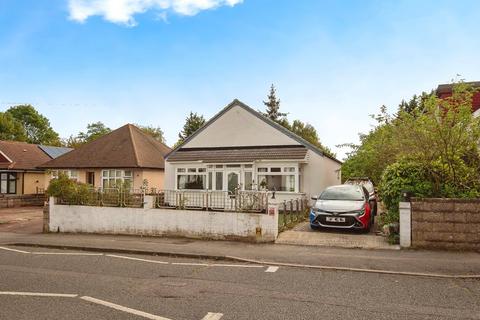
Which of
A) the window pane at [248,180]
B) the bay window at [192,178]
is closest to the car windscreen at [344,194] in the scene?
the window pane at [248,180]

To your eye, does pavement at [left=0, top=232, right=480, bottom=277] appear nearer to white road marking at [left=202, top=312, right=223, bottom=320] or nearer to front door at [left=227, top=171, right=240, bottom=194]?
white road marking at [left=202, top=312, right=223, bottom=320]

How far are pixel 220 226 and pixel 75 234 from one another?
631cm

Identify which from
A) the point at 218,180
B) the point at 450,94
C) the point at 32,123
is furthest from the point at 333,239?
the point at 32,123

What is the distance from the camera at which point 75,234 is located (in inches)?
583

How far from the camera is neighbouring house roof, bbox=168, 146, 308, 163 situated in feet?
67.8

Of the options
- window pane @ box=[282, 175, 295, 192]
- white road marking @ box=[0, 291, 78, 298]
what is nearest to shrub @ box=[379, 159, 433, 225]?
white road marking @ box=[0, 291, 78, 298]

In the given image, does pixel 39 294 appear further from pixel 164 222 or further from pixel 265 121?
pixel 265 121

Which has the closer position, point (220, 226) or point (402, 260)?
point (402, 260)

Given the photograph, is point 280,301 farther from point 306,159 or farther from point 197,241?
point 306,159

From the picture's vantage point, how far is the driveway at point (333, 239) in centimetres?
1073

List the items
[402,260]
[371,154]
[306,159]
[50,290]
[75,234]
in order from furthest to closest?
[371,154] < [306,159] < [75,234] < [402,260] < [50,290]

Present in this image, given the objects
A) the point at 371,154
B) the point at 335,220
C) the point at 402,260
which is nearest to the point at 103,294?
the point at 402,260

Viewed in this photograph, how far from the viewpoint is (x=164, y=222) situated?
13.4 metres

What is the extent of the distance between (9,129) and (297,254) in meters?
63.2
